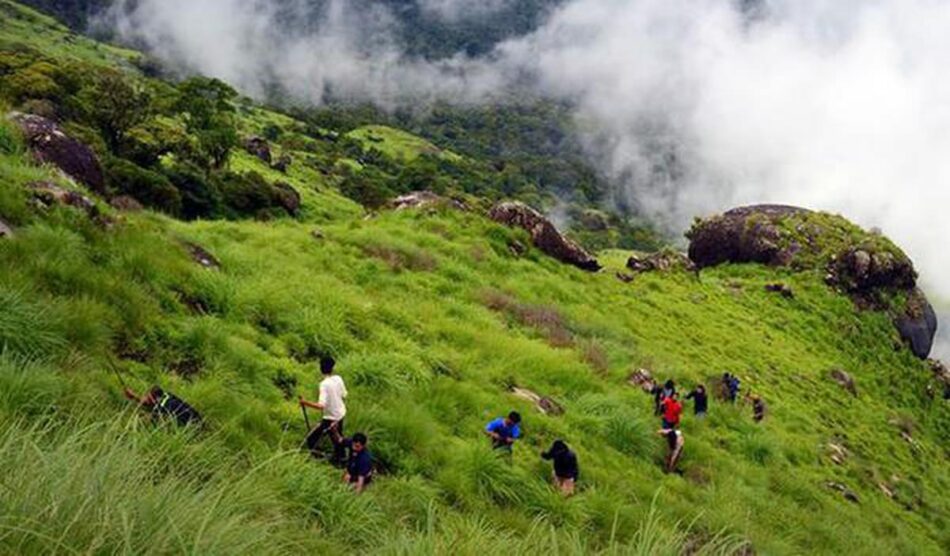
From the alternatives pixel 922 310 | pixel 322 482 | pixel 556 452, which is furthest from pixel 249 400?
pixel 922 310

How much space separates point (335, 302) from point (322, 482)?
363 inches

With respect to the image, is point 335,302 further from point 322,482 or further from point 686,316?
point 686,316

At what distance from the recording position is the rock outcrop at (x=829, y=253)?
4716cm

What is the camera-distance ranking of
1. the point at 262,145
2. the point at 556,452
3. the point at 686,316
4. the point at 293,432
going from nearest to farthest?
the point at 293,432 → the point at 556,452 → the point at 686,316 → the point at 262,145

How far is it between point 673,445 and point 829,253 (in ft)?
123

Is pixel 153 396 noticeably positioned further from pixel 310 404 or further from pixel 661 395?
pixel 661 395

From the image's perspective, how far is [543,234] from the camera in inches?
1330

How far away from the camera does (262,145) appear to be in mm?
95062

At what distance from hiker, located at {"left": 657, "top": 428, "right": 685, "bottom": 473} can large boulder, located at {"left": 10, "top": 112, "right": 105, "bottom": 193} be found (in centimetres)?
1548

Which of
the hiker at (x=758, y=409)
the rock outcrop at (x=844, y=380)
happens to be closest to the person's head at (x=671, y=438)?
the hiker at (x=758, y=409)

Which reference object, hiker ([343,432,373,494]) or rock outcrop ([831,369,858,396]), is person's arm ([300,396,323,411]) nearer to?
hiker ([343,432,373,494])

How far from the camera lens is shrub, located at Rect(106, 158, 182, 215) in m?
34.8

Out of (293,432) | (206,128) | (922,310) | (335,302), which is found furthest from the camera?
(206,128)

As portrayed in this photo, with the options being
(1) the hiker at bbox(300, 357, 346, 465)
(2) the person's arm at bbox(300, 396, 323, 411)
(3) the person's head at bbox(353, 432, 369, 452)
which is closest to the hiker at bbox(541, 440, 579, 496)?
(1) the hiker at bbox(300, 357, 346, 465)
